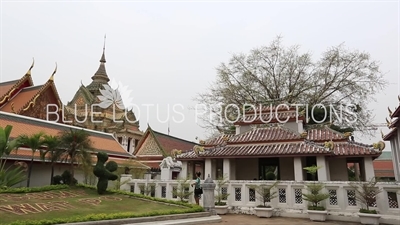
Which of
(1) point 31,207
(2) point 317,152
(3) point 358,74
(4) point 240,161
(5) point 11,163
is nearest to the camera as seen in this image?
(1) point 31,207

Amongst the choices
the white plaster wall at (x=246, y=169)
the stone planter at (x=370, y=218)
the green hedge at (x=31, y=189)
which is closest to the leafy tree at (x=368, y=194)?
the stone planter at (x=370, y=218)

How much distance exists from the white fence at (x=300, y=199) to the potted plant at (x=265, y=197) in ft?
0.68

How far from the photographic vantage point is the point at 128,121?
39.1 metres

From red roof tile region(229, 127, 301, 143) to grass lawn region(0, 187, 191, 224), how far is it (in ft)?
20.9

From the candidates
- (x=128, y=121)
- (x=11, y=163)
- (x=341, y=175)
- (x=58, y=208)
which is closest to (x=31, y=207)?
(x=58, y=208)

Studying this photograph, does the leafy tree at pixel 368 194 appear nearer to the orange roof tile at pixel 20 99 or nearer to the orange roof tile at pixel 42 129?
the orange roof tile at pixel 42 129

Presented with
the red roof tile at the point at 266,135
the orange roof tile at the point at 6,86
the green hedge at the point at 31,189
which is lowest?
the green hedge at the point at 31,189

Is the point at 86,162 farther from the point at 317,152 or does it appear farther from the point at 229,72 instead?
the point at 229,72

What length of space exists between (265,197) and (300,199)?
1410 millimetres

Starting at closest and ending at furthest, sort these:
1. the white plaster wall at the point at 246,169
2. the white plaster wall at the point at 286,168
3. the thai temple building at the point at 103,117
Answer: the white plaster wall at the point at 286,168
the white plaster wall at the point at 246,169
the thai temple building at the point at 103,117

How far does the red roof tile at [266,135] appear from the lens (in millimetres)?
15509

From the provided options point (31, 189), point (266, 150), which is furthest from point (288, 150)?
point (31, 189)

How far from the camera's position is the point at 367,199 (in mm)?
10734

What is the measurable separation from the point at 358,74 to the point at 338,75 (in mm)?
1445
